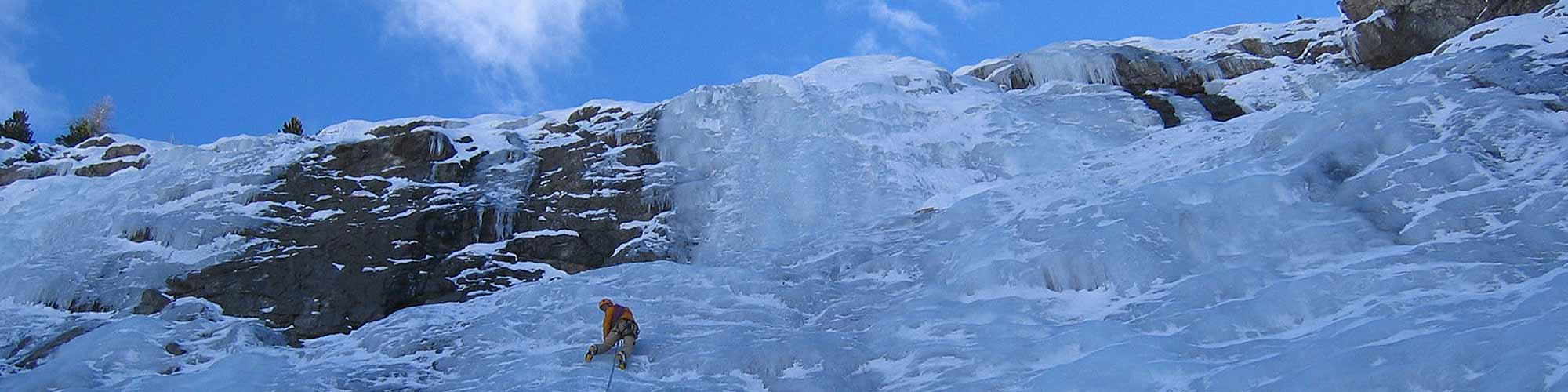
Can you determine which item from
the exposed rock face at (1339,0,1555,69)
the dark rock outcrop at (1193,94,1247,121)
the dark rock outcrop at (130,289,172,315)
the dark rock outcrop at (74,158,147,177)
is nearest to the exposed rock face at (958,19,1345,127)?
the dark rock outcrop at (1193,94,1247,121)

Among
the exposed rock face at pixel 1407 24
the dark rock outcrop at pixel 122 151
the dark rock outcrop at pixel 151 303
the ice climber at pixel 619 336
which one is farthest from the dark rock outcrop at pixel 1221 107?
the dark rock outcrop at pixel 122 151

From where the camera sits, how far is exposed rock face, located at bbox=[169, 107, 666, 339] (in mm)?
19641

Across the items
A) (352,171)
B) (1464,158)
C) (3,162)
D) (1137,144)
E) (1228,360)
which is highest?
(3,162)

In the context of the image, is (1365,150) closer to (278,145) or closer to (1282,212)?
(1282,212)

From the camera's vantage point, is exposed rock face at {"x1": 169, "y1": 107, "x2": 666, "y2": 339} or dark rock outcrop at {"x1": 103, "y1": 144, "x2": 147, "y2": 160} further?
dark rock outcrop at {"x1": 103, "y1": 144, "x2": 147, "y2": 160}

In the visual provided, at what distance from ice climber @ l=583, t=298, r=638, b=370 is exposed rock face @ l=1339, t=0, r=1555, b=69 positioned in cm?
1612

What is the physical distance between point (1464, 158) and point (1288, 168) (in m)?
1.81

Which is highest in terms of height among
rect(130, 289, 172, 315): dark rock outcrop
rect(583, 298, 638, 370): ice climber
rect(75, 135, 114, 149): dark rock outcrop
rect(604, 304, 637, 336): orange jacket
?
rect(75, 135, 114, 149): dark rock outcrop

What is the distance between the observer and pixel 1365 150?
14.4m

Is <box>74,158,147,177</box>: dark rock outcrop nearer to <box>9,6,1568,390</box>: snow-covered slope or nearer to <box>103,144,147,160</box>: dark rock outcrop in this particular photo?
<box>103,144,147,160</box>: dark rock outcrop

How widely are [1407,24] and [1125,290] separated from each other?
13241 millimetres

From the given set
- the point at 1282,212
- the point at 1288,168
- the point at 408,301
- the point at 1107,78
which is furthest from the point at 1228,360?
the point at 1107,78

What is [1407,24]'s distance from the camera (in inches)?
874

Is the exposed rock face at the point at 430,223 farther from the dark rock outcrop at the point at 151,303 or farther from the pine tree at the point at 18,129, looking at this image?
the pine tree at the point at 18,129
